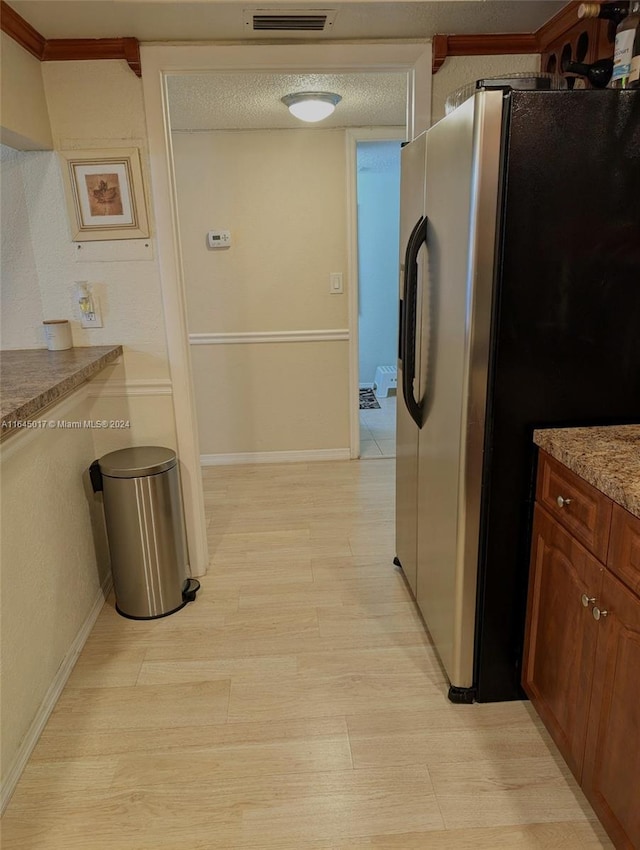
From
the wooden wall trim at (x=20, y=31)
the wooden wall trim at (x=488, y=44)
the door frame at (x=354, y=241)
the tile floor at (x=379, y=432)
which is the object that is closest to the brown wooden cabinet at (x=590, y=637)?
the wooden wall trim at (x=488, y=44)

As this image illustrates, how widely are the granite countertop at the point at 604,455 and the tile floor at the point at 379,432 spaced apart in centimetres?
261

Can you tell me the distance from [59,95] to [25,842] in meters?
2.40

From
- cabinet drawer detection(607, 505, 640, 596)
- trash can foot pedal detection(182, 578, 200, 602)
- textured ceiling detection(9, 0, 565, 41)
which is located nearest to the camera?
cabinet drawer detection(607, 505, 640, 596)

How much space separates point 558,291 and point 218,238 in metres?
2.67

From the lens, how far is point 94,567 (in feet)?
7.79

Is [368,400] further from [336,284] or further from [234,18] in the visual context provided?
[234,18]

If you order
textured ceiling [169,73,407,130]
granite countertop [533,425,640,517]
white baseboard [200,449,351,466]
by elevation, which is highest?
textured ceiling [169,73,407,130]

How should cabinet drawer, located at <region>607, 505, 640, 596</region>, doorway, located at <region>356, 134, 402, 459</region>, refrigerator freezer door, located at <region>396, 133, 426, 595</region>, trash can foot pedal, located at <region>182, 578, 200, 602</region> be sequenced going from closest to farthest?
cabinet drawer, located at <region>607, 505, 640, 596</region>, refrigerator freezer door, located at <region>396, 133, 426, 595</region>, trash can foot pedal, located at <region>182, 578, 200, 602</region>, doorway, located at <region>356, 134, 402, 459</region>

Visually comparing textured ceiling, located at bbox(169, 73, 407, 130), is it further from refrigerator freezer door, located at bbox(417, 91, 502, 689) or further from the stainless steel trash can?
the stainless steel trash can

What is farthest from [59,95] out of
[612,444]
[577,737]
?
[577,737]

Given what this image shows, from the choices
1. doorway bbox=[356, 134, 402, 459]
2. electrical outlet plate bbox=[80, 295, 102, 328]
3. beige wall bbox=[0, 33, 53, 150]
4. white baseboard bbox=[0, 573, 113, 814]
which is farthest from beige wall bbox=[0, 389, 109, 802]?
doorway bbox=[356, 134, 402, 459]

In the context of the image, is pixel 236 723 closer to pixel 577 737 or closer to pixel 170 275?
pixel 577 737

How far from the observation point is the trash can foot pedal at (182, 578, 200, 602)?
7.97 feet

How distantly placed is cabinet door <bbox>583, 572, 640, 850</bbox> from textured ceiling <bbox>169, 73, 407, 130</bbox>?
2185mm
